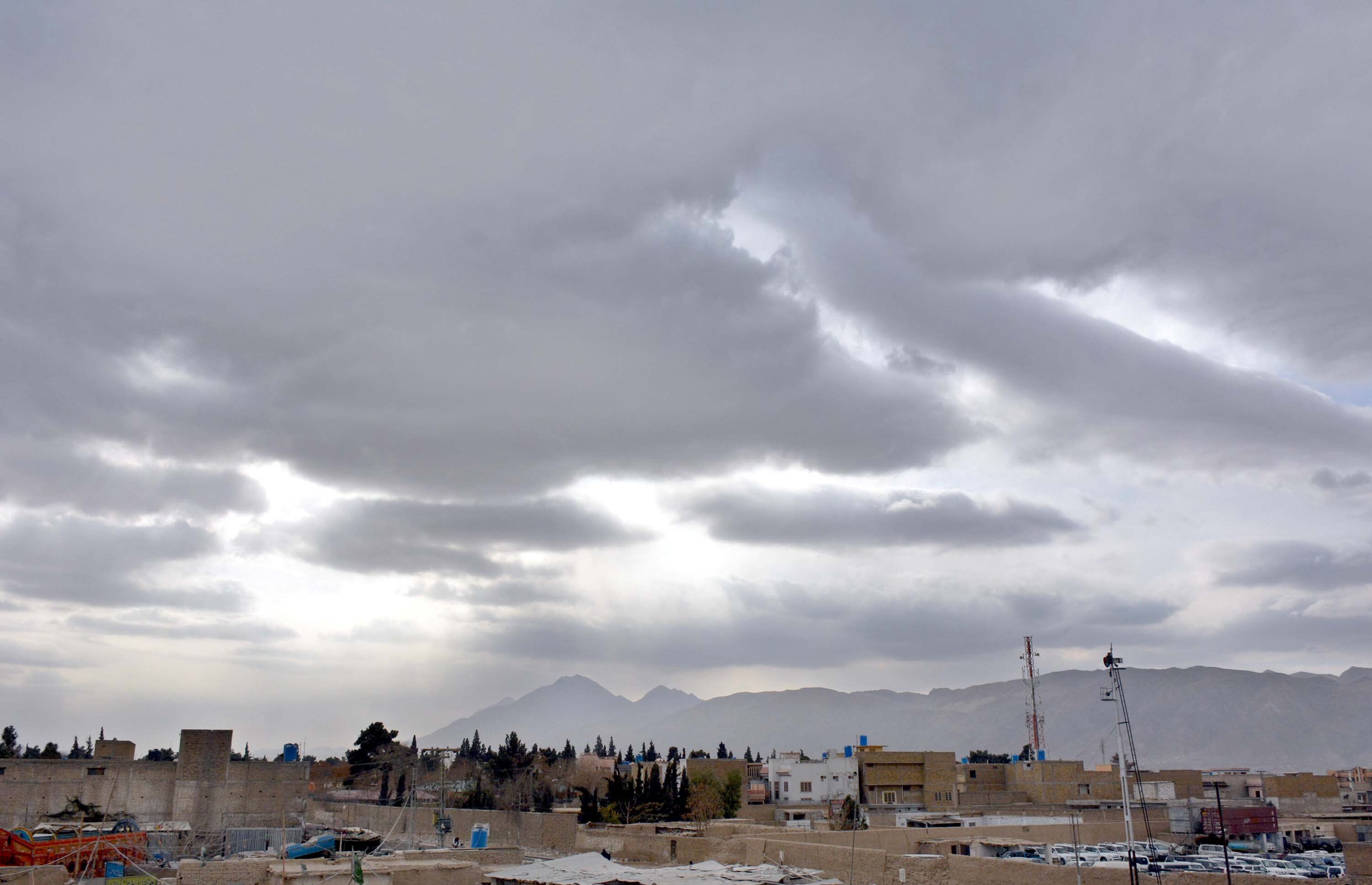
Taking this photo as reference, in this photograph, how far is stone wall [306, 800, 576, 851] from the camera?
5188cm

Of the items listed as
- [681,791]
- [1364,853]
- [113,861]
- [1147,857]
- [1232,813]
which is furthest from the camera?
[681,791]

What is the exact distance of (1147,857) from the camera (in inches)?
1708

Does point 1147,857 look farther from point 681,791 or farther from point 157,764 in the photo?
point 157,764

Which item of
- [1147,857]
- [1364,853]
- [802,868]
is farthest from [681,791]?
[1364,853]

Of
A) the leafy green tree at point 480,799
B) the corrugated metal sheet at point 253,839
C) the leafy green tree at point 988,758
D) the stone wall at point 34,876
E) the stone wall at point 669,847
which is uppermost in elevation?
the leafy green tree at point 988,758

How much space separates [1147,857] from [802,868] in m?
18.6

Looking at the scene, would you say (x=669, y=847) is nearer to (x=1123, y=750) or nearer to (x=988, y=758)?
(x=1123, y=750)

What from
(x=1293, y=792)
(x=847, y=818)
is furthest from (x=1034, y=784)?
(x=847, y=818)

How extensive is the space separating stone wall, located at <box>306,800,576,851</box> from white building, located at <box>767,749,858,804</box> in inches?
1651

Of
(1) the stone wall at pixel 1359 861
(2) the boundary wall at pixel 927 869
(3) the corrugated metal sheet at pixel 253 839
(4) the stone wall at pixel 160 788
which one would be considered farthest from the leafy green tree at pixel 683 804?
(1) the stone wall at pixel 1359 861

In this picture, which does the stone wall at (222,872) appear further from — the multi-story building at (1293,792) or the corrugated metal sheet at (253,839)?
the multi-story building at (1293,792)

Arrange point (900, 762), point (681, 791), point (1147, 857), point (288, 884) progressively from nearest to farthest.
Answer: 1. point (288, 884)
2. point (1147, 857)
3. point (681, 791)
4. point (900, 762)

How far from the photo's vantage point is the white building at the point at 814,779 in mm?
95438

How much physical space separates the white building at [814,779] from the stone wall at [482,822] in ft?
138
